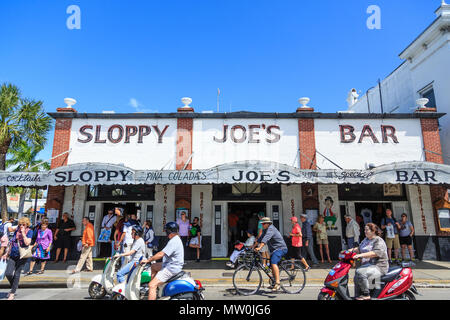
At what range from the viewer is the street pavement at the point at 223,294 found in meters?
6.45

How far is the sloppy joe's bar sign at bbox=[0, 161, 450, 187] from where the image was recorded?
9.87m

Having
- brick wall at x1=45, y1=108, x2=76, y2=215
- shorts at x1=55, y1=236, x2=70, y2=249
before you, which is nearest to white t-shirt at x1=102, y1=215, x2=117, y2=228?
shorts at x1=55, y1=236, x2=70, y2=249

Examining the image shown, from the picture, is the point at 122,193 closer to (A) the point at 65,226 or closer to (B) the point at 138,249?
(A) the point at 65,226

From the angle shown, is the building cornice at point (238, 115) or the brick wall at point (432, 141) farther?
the building cornice at point (238, 115)

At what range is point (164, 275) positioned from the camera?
479 cm

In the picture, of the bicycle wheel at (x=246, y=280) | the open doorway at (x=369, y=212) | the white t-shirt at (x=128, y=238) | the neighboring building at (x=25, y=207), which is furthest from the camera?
the neighboring building at (x=25, y=207)

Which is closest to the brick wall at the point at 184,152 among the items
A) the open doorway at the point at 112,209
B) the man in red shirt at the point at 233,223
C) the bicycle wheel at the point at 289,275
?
the man in red shirt at the point at 233,223

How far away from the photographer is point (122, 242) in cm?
898

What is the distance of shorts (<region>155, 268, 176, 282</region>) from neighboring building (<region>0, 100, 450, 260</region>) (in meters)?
6.76

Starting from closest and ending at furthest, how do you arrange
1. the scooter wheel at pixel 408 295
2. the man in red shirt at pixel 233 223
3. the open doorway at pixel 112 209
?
the scooter wheel at pixel 408 295 → the open doorway at pixel 112 209 → the man in red shirt at pixel 233 223

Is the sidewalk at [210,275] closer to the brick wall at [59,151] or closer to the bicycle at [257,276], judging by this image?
the bicycle at [257,276]

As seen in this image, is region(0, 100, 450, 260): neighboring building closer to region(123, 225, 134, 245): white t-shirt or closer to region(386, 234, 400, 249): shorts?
region(386, 234, 400, 249): shorts

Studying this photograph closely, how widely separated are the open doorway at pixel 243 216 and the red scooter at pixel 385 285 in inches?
306
